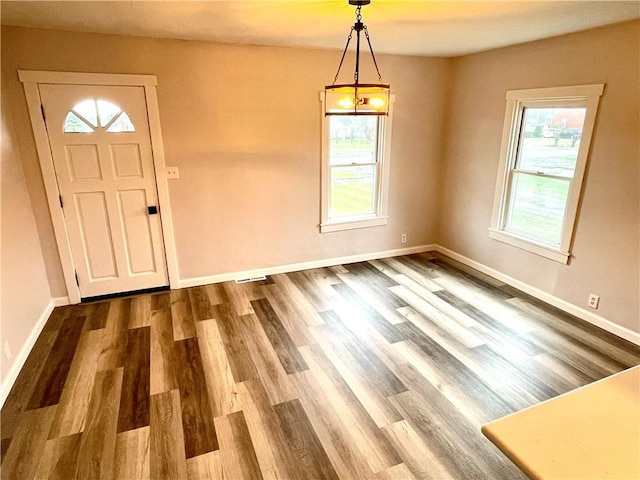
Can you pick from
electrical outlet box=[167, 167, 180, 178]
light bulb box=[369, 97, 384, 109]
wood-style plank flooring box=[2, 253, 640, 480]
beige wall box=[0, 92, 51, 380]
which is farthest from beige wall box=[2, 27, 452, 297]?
light bulb box=[369, 97, 384, 109]

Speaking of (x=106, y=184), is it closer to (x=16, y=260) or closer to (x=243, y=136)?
(x=16, y=260)

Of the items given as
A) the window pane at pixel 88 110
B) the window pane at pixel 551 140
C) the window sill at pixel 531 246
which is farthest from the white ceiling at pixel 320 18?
the window sill at pixel 531 246

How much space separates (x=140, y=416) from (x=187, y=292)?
1.82 metres

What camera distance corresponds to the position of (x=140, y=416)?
7.63ft

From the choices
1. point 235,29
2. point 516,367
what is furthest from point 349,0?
point 516,367

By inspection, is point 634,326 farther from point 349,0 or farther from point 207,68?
point 207,68

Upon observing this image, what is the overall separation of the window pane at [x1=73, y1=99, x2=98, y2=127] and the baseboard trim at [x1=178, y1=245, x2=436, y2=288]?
178 centimetres

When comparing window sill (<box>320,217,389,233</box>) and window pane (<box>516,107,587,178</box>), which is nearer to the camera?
window pane (<box>516,107,587,178</box>)

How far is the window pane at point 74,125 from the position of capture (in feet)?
10.9

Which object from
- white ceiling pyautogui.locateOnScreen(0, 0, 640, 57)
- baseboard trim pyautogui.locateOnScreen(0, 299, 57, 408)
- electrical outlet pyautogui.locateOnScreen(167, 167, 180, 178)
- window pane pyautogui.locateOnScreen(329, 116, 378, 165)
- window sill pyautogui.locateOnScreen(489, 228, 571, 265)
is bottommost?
A: baseboard trim pyautogui.locateOnScreen(0, 299, 57, 408)

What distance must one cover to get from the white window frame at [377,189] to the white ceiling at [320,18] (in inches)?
41.5

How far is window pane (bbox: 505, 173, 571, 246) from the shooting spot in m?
3.60

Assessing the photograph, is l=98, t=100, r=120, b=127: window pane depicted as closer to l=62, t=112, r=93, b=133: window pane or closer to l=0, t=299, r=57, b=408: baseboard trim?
l=62, t=112, r=93, b=133: window pane

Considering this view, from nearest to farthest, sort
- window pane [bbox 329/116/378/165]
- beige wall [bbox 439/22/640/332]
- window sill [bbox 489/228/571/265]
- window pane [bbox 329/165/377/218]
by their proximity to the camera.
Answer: beige wall [bbox 439/22/640/332], window sill [bbox 489/228/571/265], window pane [bbox 329/116/378/165], window pane [bbox 329/165/377/218]
